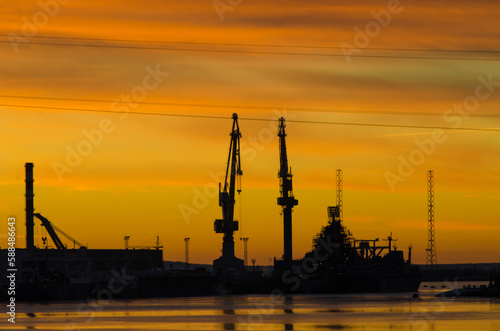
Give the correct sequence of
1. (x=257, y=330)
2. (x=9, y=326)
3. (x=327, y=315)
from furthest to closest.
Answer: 1. (x=327, y=315)
2. (x=9, y=326)
3. (x=257, y=330)

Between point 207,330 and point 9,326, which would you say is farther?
point 9,326

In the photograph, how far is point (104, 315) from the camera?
13662 cm

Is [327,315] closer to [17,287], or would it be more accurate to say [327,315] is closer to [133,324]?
[133,324]

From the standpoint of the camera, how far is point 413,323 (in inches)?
4328

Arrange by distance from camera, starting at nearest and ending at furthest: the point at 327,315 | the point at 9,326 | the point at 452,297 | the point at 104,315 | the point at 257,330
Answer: the point at 257,330 → the point at 9,326 → the point at 327,315 → the point at 104,315 → the point at 452,297

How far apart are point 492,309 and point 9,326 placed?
61666 mm

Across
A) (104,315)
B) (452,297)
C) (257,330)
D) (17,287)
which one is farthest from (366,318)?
(17,287)

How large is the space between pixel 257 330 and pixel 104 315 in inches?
1505

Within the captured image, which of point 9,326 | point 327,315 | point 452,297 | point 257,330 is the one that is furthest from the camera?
point 452,297

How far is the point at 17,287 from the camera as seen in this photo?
196 meters

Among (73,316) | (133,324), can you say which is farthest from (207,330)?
(73,316)

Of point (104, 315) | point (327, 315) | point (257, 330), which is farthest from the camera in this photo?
point (104, 315)

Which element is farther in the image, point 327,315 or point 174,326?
point 327,315

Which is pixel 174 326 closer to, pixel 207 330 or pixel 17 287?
pixel 207 330
